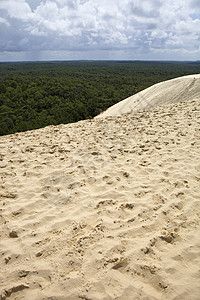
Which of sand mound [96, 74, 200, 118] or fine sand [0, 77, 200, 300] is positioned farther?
sand mound [96, 74, 200, 118]

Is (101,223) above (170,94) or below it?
below

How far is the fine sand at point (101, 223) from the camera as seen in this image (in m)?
2.17

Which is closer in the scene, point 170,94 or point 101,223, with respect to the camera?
point 101,223

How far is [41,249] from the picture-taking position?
102 inches

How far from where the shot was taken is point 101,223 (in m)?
2.95

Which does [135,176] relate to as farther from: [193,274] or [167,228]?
[193,274]

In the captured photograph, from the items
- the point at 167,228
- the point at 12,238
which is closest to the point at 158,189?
the point at 167,228

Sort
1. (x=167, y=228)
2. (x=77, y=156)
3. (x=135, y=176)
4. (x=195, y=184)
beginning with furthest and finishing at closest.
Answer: (x=77, y=156) → (x=135, y=176) → (x=195, y=184) → (x=167, y=228)

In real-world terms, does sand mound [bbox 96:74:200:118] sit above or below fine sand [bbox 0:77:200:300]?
above

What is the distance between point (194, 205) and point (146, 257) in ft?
4.17

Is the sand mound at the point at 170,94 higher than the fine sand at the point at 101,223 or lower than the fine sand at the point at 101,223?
higher

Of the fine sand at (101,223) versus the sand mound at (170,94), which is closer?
the fine sand at (101,223)

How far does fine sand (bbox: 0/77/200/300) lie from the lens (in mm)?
2174

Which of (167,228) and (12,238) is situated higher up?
(167,228)
